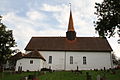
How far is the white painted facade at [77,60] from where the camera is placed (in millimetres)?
44500

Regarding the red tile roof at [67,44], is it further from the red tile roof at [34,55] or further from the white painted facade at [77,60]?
the red tile roof at [34,55]

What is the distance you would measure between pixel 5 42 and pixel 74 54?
59.2 feet

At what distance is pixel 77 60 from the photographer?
149ft

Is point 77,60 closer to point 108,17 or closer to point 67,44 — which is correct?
point 67,44

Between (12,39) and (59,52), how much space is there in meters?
14.9

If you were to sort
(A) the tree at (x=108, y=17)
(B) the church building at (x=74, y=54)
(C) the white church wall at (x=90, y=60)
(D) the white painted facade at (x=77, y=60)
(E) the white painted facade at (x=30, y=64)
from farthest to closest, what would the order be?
(B) the church building at (x=74, y=54)
(D) the white painted facade at (x=77, y=60)
(C) the white church wall at (x=90, y=60)
(E) the white painted facade at (x=30, y=64)
(A) the tree at (x=108, y=17)

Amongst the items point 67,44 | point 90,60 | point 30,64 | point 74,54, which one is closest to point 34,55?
point 30,64

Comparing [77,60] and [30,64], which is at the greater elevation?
[77,60]

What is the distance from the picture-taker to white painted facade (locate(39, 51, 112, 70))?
1752 inches

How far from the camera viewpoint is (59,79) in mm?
23797

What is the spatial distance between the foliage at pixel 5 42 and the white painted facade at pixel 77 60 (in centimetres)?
1348

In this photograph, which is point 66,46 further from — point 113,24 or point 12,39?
point 113,24

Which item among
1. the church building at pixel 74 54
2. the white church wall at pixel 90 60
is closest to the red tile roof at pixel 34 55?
the church building at pixel 74 54

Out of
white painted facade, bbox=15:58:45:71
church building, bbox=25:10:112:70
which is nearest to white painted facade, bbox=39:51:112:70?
church building, bbox=25:10:112:70
